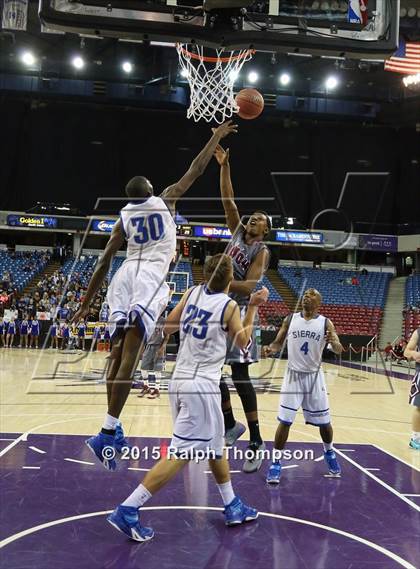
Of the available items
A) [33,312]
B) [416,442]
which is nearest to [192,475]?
[416,442]

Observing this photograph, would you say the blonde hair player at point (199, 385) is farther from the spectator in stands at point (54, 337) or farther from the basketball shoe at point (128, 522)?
the spectator in stands at point (54, 337)

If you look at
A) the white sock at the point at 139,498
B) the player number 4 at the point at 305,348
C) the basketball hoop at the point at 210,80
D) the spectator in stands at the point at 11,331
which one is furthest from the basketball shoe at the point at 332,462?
the spectator in stands at the point at 11,331

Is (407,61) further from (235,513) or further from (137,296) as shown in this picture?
(235,513)

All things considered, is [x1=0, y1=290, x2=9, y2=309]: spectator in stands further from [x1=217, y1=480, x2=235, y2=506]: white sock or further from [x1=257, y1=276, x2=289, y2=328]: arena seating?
[x1=217, y1=480, x2=235, y2=506]: white sock

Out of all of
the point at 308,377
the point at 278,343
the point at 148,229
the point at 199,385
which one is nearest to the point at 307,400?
the point at 308,377

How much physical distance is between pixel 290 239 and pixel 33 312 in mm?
13264

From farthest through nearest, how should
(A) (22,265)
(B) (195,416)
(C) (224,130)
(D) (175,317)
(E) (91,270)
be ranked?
(A) (22,265) → (E) (91,270) → (C) (224,130) → (D) (175,317) → (B) (195,416)

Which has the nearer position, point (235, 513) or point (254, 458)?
point (235, 513)

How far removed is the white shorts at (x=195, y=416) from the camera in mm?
3529

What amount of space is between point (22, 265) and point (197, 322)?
70.8 ft

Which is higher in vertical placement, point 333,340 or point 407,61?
point 407,61

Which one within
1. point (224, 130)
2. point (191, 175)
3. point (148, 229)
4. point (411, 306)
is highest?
point (224, 130)

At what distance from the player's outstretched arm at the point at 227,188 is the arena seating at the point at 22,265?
17981mm

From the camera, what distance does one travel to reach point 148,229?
12.2ft
